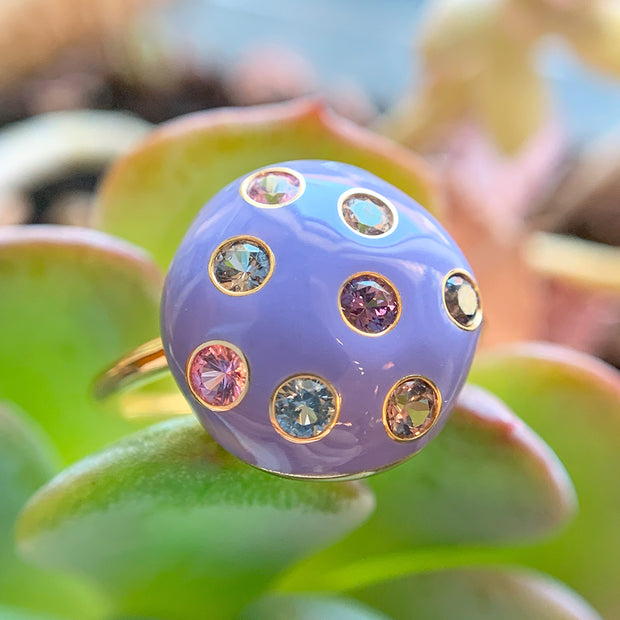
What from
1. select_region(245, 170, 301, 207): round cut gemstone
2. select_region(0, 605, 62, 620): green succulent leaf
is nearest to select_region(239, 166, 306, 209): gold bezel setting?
select_region(245, 170, 301, 207): round cut gemstone

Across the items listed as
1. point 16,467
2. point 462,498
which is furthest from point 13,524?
point 462,498

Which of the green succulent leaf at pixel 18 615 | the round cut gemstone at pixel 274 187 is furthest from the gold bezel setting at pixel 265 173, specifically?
the green succulent leaf at pixel 18 615

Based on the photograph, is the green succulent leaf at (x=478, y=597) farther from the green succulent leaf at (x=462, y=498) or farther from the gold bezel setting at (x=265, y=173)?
the gold bezel setting at (x=265, y=173)

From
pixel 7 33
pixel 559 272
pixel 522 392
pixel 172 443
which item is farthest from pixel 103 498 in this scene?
pixel 7 33

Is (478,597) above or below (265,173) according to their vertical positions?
below

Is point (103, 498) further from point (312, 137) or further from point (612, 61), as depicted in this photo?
point (612, 61)

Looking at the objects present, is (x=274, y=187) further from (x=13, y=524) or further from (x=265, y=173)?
(x=13, y=524)
